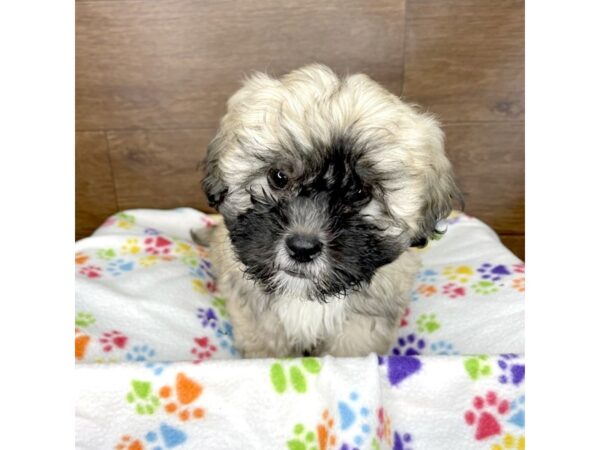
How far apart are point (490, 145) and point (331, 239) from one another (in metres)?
1.31

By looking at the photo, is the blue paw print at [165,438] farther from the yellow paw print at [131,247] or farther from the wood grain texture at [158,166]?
the wood grain texture at [158,166]

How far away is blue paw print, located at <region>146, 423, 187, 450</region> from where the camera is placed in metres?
1.32

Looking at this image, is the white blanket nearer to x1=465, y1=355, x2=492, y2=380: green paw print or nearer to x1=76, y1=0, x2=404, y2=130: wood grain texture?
x1=465, y1=355, x2=492, y2=380: green paw print

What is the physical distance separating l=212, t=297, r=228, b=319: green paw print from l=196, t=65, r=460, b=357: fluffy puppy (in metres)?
0.36

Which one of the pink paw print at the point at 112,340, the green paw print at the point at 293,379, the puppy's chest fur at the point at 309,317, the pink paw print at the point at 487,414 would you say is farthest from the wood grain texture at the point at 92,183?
the pink paw print at the point at 487,414

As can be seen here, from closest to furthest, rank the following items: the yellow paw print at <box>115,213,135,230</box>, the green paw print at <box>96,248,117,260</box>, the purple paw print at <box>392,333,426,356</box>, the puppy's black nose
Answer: the puppy's black nose < the purple paw print at <box>392,333,426,356</box> < the green paw print at <box>96,248,117,260</box> < the yellow paw print at <box>115,213,135,230</box>

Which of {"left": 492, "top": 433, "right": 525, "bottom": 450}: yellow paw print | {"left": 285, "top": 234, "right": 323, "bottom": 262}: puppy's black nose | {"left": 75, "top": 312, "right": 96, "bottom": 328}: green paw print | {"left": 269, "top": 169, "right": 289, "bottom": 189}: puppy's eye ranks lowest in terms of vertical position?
{"left": 492, "top": 433, "right": 525, "bottom": 450}: yellow paw print

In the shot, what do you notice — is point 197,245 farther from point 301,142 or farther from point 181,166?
point 301,142

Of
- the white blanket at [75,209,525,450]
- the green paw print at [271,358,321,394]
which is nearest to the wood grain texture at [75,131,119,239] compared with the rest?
the white blanket at [75,209,525,450]

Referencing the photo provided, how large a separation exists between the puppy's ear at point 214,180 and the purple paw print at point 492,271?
1.00 meters

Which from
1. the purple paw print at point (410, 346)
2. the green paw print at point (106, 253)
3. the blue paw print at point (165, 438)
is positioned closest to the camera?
the blue paw print at point (165, 438)

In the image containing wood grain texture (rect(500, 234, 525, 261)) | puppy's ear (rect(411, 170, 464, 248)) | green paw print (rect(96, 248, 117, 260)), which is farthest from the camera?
wood grain texture (rect(500, 234, 525, 261))

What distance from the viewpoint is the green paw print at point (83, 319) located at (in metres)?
1.63
